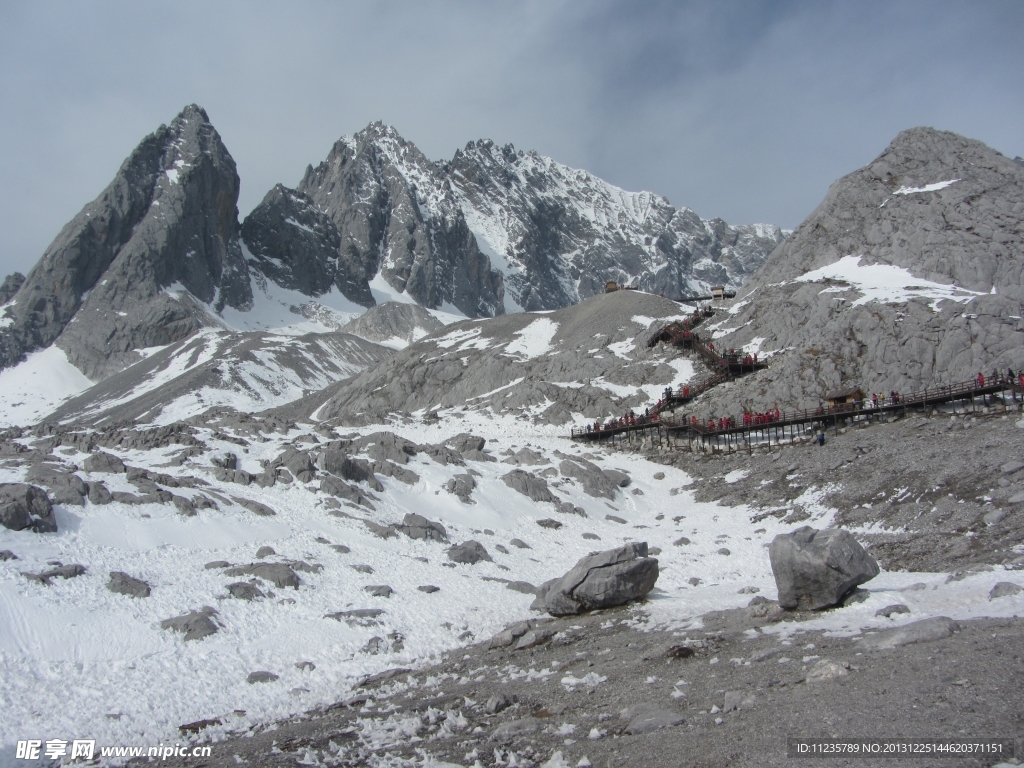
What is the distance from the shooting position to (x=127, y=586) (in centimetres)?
1884

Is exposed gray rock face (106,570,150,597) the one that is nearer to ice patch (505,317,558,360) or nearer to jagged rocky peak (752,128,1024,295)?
jagged rocky peak (752,128,1024,295)

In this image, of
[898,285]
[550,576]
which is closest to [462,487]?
[550,576]

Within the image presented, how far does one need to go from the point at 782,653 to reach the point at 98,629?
16.1 m

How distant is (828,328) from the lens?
189 feet

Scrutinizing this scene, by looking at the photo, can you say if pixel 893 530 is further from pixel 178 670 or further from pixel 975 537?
pixel 178 670

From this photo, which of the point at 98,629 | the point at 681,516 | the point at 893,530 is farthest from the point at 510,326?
the point at 98,629

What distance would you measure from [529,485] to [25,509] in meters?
22.9

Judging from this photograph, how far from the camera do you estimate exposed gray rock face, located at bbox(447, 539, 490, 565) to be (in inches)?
1020

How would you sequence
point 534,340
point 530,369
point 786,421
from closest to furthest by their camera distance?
point 786,421
point 530,369
point 534,340

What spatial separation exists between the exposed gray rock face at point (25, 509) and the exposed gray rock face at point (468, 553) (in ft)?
43.9

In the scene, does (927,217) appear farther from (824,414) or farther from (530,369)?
(530,369)

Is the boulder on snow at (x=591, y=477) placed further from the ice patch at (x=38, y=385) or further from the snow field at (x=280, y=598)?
the ice patch at (x=38, y=385)

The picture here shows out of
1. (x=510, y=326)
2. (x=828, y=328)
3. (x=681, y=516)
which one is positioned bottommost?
(x=681, y=516)

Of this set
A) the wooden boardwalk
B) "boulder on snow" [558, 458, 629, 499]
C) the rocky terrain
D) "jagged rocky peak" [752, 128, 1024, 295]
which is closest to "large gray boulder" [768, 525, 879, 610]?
the rocky terrain
